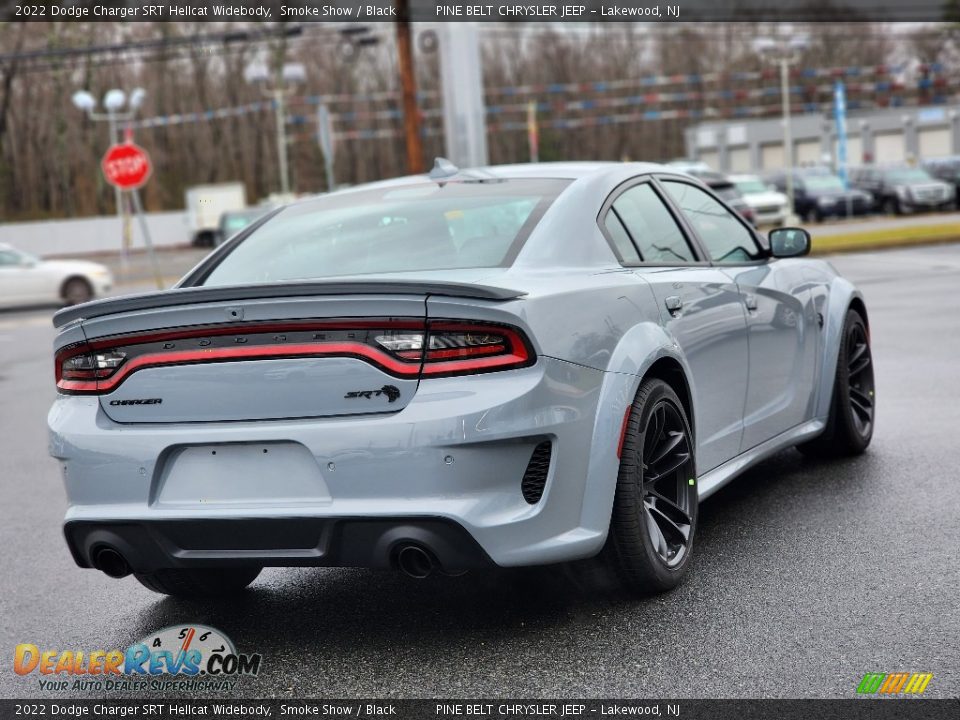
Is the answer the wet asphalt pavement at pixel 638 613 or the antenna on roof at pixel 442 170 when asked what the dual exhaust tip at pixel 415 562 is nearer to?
the wet asphalt pavement at pixel 638 613

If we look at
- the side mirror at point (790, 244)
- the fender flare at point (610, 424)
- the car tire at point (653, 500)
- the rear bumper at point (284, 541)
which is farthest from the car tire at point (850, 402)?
the rear bumper at point (284, 541)

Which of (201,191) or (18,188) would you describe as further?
(18,188)

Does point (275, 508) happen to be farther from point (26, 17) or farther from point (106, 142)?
point (106, 142)

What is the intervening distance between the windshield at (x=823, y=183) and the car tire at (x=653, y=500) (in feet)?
122

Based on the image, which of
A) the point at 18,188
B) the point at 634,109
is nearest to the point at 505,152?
the point at 634,109

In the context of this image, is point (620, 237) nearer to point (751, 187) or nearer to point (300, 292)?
point (300, 292)

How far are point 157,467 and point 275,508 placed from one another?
39 centimetres

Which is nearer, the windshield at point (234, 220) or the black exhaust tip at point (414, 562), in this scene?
the black exhaust tip at point (414, 562)

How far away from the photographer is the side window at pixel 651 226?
4.74m

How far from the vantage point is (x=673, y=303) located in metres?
4.50

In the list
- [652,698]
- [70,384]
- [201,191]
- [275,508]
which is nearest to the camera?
[652,698]

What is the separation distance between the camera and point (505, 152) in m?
77.9

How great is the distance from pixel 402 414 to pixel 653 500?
1069 mm

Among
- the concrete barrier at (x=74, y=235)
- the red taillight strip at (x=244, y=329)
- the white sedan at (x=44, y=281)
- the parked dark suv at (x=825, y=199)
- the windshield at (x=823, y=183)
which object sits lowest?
the concrete barrier at (x=74, y=235)
